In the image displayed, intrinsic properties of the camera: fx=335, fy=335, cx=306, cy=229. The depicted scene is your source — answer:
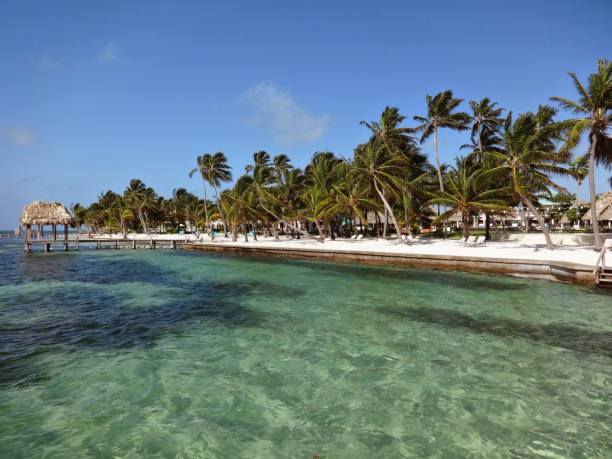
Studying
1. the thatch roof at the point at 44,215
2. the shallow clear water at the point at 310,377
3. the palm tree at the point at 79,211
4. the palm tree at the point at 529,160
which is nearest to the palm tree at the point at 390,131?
the palm tree at the point at 529,160

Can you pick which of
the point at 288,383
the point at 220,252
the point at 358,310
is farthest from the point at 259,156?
the point at 288,383

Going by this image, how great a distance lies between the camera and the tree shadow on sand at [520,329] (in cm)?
766

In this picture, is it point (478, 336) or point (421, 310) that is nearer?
point (478, 336)

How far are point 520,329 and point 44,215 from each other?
1992 inches

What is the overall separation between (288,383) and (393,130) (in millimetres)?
33157

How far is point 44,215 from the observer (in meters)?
41.7

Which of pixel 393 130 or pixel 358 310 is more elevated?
pixel 393 130

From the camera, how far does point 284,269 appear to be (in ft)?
72.4

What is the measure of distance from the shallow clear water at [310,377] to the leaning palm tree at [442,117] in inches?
1060

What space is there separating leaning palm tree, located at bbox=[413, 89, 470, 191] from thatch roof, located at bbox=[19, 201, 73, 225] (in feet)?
143

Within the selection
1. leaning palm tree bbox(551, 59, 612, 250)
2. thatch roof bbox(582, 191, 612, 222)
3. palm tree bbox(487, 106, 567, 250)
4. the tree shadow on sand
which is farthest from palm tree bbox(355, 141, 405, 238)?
thatch roof bbox(582, 191, 612, 222)

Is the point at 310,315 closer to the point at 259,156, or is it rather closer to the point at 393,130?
the point at 393,130

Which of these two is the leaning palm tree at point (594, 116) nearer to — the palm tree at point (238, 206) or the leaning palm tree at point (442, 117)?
the leaning palm tree at point (442, 117)

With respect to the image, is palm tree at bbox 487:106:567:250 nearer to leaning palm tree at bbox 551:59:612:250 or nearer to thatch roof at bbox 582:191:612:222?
leaning palm tree at bbox 551:59:612:250
